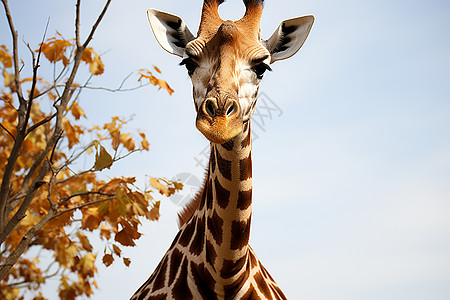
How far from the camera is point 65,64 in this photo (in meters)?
5.00

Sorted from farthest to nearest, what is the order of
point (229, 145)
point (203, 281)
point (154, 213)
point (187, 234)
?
point (154, 213) → point (187, 234) → point (203, 281) → point (229, 145)

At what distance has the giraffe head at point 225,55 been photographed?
287 cm

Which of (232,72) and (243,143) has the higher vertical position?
(232,72)

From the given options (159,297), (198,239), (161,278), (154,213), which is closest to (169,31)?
(154,213)

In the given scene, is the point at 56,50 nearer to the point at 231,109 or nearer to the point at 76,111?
the point at 76,111

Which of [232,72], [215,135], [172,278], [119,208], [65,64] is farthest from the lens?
[65,64]

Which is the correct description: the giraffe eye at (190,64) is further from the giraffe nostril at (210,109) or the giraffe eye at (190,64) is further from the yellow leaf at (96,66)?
the yellow leaf at (96,66)

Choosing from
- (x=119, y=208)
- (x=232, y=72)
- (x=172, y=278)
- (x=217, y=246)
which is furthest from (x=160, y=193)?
(x=232, y=72)

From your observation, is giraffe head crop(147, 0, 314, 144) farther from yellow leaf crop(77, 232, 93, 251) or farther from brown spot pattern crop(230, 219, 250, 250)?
yellow leaf crop(77, 232, 93, 251)

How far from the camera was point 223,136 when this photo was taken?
2826mm

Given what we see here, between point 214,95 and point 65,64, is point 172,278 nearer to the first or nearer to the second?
point 214,95

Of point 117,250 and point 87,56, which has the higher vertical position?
point 87,56

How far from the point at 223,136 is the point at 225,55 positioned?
2.28 feet

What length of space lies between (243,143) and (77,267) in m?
3.33
